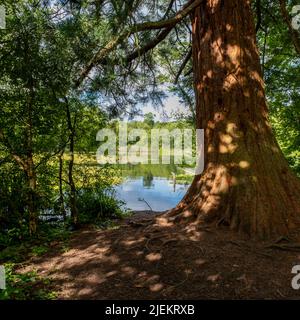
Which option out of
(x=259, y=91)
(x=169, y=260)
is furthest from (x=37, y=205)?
(x=259, y=91)

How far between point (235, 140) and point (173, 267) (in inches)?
78.1

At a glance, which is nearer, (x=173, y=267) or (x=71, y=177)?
(x=173, y=267)

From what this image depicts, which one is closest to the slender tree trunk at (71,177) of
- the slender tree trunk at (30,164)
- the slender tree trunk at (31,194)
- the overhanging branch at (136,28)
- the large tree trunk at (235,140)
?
the slender tree trunk at (30,164)

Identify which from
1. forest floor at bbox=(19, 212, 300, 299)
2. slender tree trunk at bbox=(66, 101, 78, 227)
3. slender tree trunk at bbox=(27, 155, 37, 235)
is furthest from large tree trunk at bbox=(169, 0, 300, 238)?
slender tree trunk at bbox=(27, 155, 37, 235)

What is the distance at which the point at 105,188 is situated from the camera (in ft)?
23.0

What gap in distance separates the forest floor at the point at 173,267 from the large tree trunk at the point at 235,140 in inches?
13.3

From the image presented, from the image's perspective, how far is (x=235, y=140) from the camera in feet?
14.7

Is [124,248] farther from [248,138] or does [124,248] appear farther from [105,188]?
[105,188]

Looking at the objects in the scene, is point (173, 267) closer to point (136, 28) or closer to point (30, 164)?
point (30, 164)

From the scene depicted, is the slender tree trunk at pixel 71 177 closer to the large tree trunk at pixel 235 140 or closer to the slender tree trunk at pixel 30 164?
the slender tree trunk at pixel 30 164

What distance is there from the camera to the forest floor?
3076mm

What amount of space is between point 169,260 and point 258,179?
5.40 feet

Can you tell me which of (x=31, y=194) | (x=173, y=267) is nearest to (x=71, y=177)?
(x=31, y=194)
